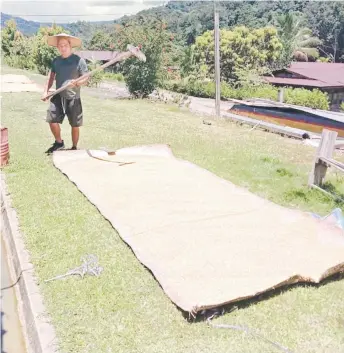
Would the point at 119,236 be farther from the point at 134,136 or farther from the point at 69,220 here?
the point at 134,136

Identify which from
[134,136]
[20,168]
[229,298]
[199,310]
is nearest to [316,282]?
[229,298]

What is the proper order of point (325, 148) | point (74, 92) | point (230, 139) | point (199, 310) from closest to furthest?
point (199, 310) → point (325, 148) → point (74, 92) → point (230, 139)

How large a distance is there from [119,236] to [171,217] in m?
0.54

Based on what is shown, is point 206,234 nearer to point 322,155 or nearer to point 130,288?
point 130,288

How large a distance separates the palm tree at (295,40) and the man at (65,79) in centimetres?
3175

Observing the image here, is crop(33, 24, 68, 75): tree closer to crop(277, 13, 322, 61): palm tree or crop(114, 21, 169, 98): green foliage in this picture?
crop(114, 21, 169, 98): green foliage

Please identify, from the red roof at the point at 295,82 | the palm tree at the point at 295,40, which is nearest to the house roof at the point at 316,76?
the red roof at the point at 295,82

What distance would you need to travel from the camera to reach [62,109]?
626cm

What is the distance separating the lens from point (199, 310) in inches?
107

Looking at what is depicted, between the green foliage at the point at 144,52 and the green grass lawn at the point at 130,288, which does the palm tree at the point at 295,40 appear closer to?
the green foliage at the point at 144,52

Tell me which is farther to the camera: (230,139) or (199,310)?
(230,139)

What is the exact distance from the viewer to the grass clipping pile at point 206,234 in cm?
302

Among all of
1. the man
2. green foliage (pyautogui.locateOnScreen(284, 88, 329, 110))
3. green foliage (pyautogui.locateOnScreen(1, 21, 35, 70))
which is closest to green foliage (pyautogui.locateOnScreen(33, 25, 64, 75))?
green foliage (pyautogui.locateOnScreen(1, 21, 35, 70))

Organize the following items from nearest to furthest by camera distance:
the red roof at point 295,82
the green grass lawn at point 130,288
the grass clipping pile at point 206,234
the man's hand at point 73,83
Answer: the green grass lawn at point 130,288 → the grass clipping pile at point 206,234 → the man's hand at point 73,83 → the red roof at point 295,82
